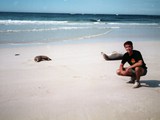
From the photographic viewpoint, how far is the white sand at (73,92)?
4031mm

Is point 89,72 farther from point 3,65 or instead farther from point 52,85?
point 3,65

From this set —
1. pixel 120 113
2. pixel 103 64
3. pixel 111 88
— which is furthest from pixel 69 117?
pixel 103 64

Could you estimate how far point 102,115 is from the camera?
3.97m

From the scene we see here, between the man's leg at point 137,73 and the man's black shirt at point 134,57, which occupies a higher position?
the man's black shirt at point 134,57

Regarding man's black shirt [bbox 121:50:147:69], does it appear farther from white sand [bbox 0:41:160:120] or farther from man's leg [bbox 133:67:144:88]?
white sand [bbox 0:41:160:120]

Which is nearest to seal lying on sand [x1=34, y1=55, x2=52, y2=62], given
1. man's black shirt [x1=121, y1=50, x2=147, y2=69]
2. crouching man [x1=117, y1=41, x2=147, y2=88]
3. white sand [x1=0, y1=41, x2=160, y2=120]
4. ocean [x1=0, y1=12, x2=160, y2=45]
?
white sand [x1=0, y1=41, x2=160, y2=120]

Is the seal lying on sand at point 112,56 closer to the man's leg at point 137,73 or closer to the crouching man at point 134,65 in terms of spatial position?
the crouching man at point 134,65

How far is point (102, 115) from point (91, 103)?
534 mm

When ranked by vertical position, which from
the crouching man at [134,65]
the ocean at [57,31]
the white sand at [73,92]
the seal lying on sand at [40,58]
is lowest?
the white sand at [73,92]

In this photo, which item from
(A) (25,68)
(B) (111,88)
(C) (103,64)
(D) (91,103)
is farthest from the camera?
(C) (103,64)

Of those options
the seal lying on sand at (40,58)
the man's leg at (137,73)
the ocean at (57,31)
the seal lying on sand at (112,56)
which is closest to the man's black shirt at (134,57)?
the man's leg at (137,73)

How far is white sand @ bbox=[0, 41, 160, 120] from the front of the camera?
159 inches

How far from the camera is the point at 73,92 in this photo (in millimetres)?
5086

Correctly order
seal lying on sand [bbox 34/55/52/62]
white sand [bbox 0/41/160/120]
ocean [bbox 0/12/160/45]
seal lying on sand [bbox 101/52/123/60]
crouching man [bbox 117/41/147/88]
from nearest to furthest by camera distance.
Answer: white sand [bbox 0/41/160/120], crouching man [bbox 117/41/147/88], seal lying on sand [bbox 34/55/52/62], seal lying on sand [bbox 101/52/123/60], ocean [bbox 0/12/160/45]
